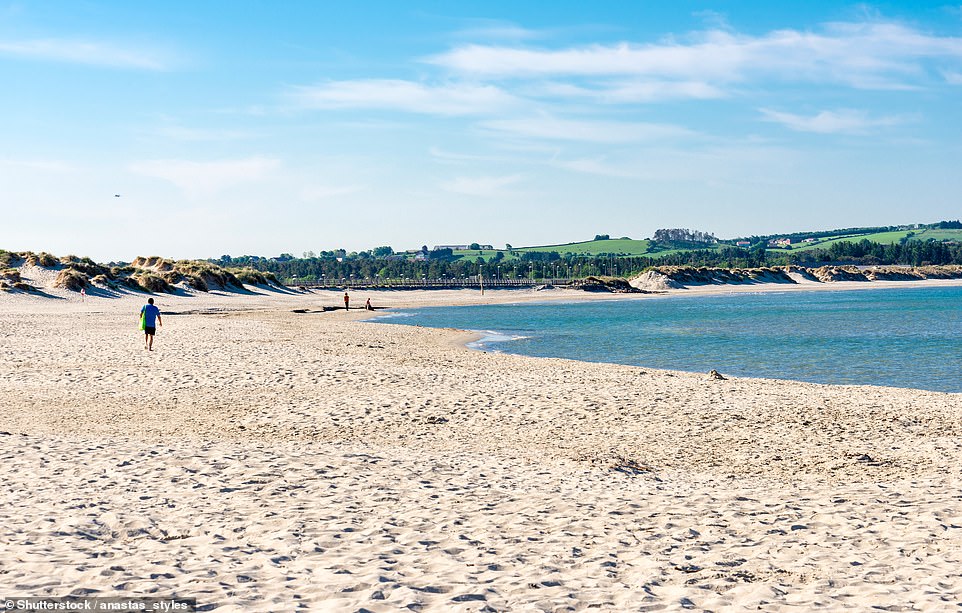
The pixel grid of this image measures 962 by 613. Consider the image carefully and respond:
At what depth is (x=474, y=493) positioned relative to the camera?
9727mm

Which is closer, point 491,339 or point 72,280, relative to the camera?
point 491,339

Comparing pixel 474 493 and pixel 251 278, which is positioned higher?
pixel 251 278

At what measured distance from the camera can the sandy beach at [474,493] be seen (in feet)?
21.7

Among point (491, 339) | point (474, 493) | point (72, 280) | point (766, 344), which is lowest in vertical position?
point (766, 344)

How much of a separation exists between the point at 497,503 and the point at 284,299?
7823cm

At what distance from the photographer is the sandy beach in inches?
261

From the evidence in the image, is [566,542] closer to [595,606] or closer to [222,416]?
[595,606]

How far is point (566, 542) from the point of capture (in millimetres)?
7883

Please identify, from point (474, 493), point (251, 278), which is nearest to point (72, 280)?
point (251, 278)

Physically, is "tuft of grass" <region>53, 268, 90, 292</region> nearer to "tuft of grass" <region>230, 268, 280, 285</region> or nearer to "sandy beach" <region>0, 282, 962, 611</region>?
"tuft of grass" <region>230, 268, 280, 285</region>

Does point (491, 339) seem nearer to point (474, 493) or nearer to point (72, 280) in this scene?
point (474, 493)

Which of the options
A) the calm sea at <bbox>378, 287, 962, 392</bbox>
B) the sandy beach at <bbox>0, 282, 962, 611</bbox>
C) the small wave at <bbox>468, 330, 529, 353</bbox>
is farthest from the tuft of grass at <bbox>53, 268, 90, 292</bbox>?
the sandy beach at <bbox>0, 282, 962, 611</bbox>

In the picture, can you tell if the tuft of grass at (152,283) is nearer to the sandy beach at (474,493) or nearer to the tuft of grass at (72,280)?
the tuft of grass at (72,280)

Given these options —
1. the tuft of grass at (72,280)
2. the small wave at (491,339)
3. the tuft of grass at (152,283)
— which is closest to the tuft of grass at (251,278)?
the tuft of grass at (152,283)
